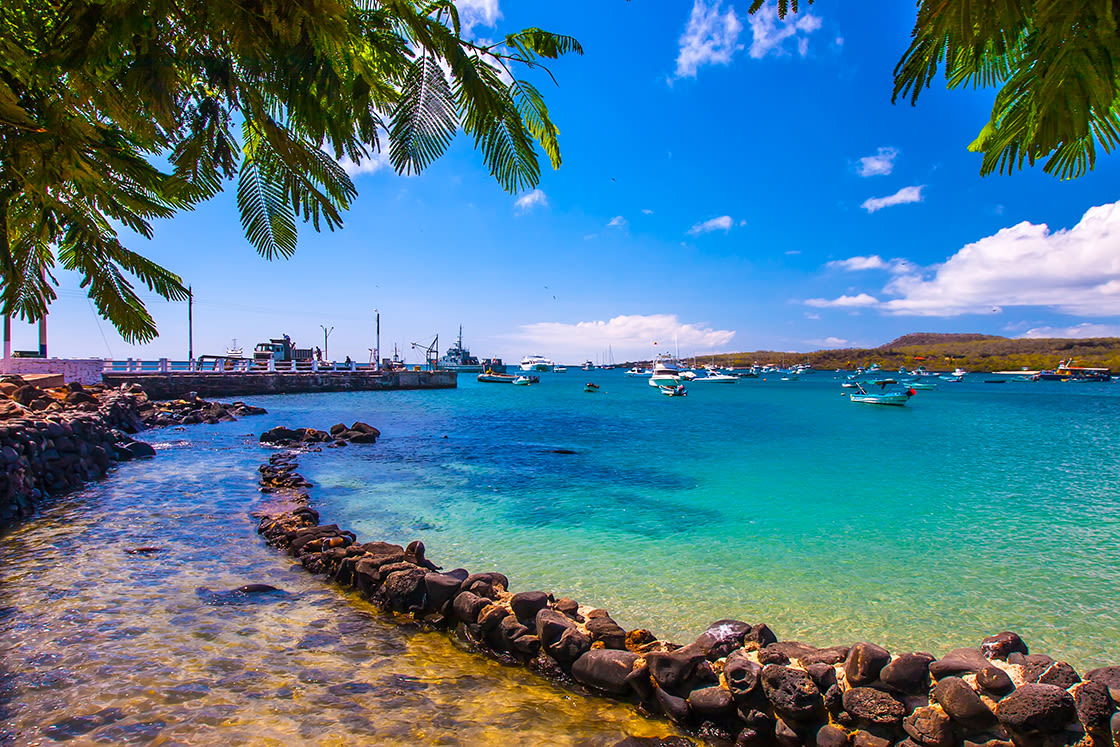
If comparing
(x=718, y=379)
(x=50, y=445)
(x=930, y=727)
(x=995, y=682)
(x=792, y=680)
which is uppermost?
(x=50, y=445)

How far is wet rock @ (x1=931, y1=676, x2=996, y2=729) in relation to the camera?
414cm

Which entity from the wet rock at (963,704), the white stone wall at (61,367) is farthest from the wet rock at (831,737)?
the white stone wall at (61,367)

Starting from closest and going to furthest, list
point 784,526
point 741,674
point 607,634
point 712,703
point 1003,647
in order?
1. point 712,703
2. point 741,674
3. point 1003,647
4. point 607,634
5. point 784,526

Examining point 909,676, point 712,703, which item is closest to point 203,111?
point 712,703

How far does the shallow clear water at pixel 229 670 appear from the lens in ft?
14.3

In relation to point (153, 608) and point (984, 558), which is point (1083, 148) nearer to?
point (153, 608)

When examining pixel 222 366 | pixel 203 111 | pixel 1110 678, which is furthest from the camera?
pixel 222 366

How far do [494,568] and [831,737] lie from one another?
635 cm

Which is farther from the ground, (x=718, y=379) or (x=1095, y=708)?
(x=1095, y=708)

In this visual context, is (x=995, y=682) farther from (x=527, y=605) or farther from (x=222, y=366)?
(x=222, y=366)

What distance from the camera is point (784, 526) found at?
13.1 metres

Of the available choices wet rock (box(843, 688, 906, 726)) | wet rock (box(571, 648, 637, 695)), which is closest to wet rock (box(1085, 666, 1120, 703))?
wet rock (box(843, 688, 906, 726))

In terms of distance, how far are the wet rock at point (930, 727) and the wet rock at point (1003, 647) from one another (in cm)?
159

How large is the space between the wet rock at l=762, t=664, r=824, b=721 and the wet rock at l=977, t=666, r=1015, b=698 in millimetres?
1306
